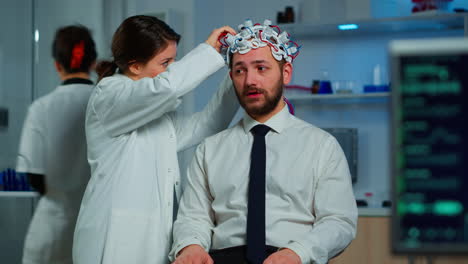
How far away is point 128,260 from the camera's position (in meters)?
1.87

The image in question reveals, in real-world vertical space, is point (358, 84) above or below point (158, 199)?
above

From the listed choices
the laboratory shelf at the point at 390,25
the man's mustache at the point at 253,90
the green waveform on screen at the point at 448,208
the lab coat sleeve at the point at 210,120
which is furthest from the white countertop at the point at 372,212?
the green waveform on screen at the point at 448,208

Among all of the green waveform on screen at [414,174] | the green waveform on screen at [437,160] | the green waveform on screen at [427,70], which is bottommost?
the green waveform on screen at [414,174]

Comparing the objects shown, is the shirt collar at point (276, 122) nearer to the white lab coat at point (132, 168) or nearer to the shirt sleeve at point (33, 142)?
the white lab coat at point (132, 168)

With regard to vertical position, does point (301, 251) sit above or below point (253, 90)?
below

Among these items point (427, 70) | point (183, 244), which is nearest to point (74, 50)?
point (183, 244)

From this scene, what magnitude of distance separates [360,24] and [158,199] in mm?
2321

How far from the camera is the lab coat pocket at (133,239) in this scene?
187 cm

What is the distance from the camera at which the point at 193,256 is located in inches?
67.1

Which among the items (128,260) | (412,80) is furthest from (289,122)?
(412,80)

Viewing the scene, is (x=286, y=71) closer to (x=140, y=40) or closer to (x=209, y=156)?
(x=209, y=156)

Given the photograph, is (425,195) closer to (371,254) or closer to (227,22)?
(371,254)

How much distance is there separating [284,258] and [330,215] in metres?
0.24

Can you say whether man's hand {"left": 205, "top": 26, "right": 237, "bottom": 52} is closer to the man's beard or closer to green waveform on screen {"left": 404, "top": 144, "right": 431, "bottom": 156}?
the man's beard
